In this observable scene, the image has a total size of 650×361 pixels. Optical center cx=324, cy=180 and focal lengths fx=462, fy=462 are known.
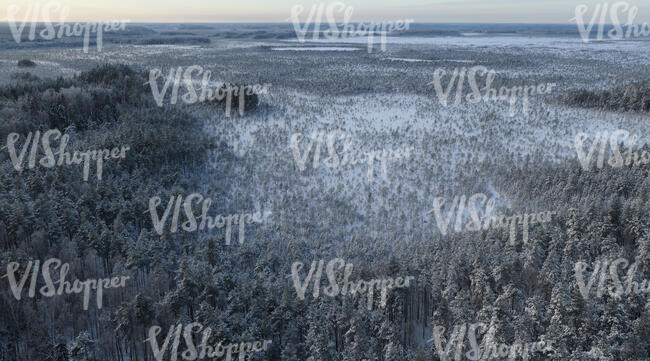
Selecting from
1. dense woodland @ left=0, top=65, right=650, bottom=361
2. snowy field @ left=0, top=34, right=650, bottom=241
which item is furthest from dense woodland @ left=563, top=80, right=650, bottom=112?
dense woodland @ left=0, top=65, right=650, bottom=361

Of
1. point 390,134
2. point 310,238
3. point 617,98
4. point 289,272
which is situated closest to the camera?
point 289,272

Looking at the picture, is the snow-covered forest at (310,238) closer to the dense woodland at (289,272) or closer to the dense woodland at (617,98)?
the dense woodland at (289,272)

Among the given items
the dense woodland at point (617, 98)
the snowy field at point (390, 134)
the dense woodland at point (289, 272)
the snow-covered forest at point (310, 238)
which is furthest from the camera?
the dense woodland at point (617, 98)

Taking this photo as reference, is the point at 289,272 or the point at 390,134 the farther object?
the point at 390,134

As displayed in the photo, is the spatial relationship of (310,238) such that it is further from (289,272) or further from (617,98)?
(617,98)

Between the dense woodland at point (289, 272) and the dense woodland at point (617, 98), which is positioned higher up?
the dense woodland at point (617, 98)

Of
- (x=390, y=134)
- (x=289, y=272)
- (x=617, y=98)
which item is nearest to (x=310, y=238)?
(x=289, y=272)

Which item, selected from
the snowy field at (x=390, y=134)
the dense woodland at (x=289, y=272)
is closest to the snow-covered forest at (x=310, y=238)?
the dense woodland at (x=289, y=272)

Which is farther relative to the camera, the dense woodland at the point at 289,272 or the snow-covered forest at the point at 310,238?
the snow-covered forest at the point at 310,238
